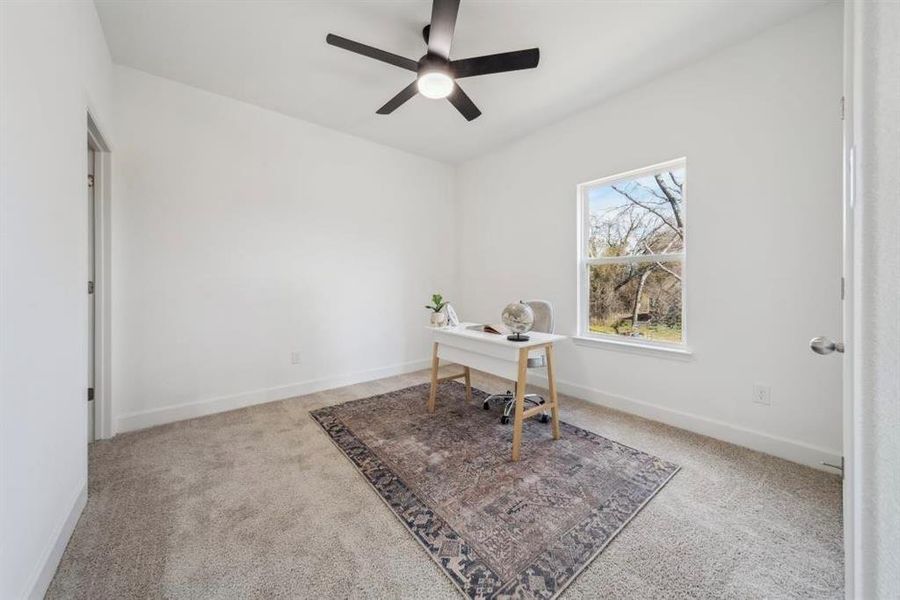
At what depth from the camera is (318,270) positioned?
358cm

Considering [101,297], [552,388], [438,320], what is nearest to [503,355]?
[552,388]

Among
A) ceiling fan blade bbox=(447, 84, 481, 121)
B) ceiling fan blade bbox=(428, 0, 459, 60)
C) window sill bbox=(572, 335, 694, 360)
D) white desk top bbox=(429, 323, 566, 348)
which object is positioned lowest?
window sill bbox=(572, 335, 694, 360)

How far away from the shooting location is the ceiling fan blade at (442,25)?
5.55ft

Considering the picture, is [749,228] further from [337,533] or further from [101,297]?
[101,297]

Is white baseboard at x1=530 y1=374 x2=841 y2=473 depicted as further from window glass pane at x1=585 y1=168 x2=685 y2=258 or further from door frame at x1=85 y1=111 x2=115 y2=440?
door frame at x1=85 y1=111 x2=115 y2=440

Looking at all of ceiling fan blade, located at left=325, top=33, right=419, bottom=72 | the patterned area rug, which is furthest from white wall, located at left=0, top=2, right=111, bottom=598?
the patterned area rug

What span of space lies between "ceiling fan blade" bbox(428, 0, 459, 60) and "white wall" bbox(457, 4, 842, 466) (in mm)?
1797

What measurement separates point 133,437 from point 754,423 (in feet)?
14.4

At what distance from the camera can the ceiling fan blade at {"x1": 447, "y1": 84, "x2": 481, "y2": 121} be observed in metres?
2.30

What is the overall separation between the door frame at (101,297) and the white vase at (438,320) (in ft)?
7.86

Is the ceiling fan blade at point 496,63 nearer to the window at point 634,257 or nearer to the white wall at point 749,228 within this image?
the white wall at point 749,228

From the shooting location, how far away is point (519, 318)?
2338 mm

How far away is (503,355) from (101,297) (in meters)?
2.92

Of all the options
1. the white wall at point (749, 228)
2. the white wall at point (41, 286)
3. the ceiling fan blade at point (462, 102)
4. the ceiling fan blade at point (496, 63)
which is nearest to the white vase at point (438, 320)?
the white wall at point (749, 228)
